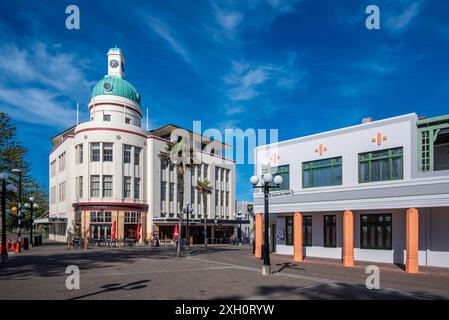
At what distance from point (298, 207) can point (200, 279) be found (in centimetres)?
1129

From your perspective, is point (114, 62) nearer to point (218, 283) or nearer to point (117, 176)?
point (117, 176)

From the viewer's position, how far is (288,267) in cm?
2038

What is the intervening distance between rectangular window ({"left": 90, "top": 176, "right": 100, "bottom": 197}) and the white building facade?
961 inches

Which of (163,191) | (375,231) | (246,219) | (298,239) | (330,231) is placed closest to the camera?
(375,231)

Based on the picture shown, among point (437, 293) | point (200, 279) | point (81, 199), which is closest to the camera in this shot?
point (437, 293)

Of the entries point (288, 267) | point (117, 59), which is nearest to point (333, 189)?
point (288, 267)

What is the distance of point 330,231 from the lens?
25156mm

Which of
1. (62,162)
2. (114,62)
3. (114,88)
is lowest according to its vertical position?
(62,162)

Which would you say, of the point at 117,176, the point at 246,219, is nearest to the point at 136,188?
the point at 117,176

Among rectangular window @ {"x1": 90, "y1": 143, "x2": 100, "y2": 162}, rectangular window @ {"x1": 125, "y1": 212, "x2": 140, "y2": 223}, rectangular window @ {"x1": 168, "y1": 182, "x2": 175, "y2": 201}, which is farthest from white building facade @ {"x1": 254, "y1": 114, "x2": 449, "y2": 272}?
rectangular window @ {"x1": 168, "y1": 182, "x2": 175, "y2": 201}

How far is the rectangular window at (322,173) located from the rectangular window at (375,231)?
291 cm

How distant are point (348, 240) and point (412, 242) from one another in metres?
3.74

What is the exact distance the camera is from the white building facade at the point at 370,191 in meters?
19.0
